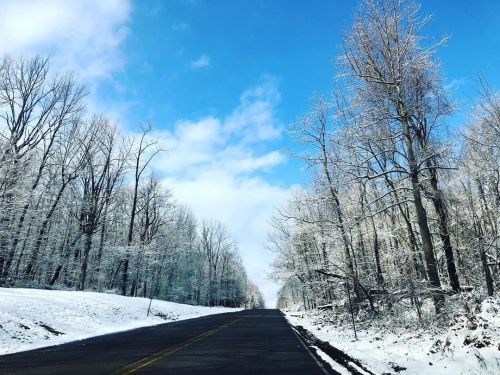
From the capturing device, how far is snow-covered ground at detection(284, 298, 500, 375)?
23.9ft

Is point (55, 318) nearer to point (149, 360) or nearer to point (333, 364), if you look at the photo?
point (149, 360)

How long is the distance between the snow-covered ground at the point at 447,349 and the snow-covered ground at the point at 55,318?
10.6 metres

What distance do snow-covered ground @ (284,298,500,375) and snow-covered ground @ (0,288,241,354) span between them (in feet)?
34.9

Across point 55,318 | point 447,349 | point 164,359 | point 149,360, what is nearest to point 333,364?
point 447,349

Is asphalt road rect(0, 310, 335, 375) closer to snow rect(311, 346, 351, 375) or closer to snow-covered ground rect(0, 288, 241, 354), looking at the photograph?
snow rect(311, 346, 351, 375)

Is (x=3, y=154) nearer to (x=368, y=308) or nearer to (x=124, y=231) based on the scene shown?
(x=368, y=308)

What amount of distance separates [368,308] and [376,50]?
1255cm

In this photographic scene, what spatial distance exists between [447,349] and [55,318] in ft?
51.5

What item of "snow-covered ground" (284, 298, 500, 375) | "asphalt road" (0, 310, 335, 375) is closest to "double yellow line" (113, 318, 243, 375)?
"asphalt road" (0, 310, 335, 375)

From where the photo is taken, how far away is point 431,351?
8.85m

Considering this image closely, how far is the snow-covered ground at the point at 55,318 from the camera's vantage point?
13202mm

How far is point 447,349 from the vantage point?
8570 mm

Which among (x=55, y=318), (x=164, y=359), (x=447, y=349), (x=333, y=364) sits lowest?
(x=333, y=364)

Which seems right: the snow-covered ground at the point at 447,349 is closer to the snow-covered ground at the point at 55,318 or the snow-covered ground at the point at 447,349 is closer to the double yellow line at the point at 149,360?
the double yellow line at the point at 149,360
